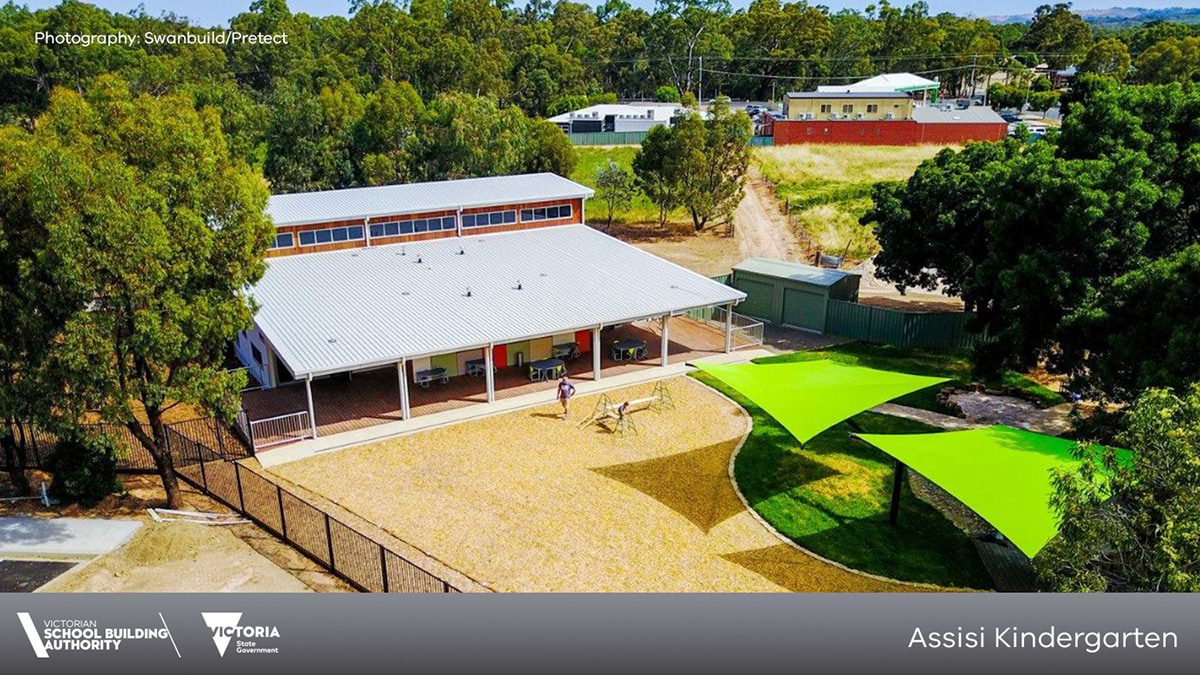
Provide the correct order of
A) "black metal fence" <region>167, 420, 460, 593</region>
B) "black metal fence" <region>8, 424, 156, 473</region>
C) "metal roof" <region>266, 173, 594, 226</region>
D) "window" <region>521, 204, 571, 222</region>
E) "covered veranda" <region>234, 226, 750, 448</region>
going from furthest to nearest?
"window" <region>521, 204, 571, 222</region> → "metal roof" <region>266, 173, 594, 226</region> → "covered veranda" <region>234, 226, 750, 448</region> → "black metal fence" <region>8, 424, 156, 473</region> → "black metal fence" <region>167, 420, 460, 593</region>

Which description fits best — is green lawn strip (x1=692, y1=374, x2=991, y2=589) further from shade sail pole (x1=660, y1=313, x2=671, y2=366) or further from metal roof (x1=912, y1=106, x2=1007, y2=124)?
metal roof (x1=912, y1=106, x2=1007, y2=124)

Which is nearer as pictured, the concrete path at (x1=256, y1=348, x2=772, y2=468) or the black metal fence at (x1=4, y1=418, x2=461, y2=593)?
the black metal fence at (x1=4, y1=418, x2=461, y2=593)

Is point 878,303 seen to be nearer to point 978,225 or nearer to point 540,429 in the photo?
point 978,225

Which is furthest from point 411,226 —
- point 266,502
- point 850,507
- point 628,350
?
point 850,507

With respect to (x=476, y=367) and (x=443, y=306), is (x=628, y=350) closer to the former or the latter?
(x=476, y=367)

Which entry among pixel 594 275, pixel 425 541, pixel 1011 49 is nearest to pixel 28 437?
pixel 425 541

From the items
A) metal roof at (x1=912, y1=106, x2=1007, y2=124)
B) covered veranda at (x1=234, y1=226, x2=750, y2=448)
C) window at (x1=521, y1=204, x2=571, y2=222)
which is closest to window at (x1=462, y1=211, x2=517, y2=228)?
window at (x1=521, y1=204, x2=571, y2=222)
